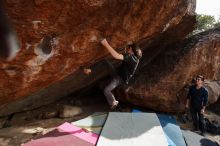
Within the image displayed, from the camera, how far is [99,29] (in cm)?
712

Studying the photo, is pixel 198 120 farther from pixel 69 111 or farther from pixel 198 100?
pixel 69 111

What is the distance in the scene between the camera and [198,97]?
8.91 meters

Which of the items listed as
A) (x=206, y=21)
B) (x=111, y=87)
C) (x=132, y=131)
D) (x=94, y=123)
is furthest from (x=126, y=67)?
(x=206, y=21)

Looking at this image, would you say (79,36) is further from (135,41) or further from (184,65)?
(184,65)

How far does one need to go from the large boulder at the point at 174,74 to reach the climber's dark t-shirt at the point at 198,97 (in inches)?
72.9

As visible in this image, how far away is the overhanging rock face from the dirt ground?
664mm

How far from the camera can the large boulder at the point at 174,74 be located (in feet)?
36.0

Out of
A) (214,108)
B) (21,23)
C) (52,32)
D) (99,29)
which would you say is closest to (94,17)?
(99,29)

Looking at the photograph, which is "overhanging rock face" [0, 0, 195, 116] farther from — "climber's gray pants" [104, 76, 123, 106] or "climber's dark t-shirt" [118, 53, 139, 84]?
"climber's gray pants" [104, 76, 123, 106]

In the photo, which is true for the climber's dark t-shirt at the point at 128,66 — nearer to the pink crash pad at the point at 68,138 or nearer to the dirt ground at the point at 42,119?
→ the pink crash pad at the point at 68,138

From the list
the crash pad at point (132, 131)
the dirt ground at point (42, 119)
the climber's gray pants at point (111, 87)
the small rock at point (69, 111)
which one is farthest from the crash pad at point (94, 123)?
the small rock at point (69, 111)

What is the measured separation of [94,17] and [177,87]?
5441 millimetres

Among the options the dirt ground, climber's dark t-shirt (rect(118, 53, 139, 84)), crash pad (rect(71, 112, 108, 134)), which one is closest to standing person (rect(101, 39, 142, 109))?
climber's dark t-shirt (rect(118, 53, 139, 84))

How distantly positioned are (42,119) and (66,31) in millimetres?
4252
